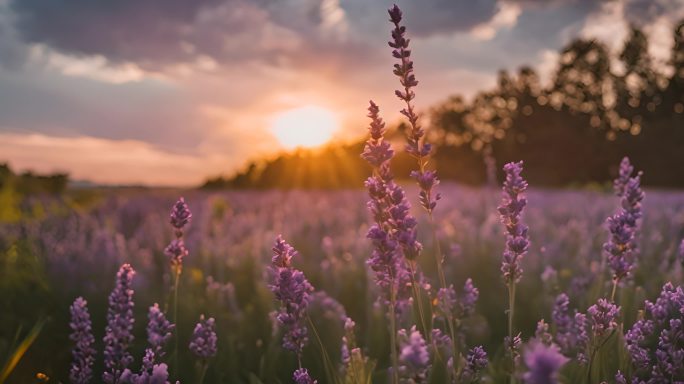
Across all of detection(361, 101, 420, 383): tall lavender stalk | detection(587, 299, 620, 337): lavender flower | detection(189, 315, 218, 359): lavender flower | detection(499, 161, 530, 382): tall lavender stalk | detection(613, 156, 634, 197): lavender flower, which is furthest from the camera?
detection(613, 156, 634, 197): lavender flower

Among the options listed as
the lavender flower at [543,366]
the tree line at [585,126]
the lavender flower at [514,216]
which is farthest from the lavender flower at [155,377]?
the tree line at [585,126]

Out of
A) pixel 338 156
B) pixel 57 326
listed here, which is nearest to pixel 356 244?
pixel 57 326

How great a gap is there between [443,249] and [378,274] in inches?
157

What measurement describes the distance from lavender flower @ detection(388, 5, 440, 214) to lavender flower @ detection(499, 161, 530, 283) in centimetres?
21

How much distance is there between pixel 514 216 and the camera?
1.70 meters

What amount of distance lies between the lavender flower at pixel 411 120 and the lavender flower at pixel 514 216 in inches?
8.2

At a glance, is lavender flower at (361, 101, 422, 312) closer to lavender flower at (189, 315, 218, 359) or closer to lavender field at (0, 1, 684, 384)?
lavender field at (0, 1, 684, 384)

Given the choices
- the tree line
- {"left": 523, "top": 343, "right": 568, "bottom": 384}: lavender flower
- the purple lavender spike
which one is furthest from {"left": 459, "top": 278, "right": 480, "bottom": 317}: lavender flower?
the tree line

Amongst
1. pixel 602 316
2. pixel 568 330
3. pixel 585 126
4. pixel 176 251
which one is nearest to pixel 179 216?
pixel 176 251

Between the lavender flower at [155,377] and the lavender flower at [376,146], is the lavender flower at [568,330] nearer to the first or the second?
the lavender flower at [376,146]

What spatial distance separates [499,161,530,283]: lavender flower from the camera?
1684 millimetres

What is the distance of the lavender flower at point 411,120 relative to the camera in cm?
162

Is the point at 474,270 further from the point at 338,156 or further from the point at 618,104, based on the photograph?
the point at 618,104

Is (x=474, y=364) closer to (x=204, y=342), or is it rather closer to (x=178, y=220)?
(x=204, y=342)
